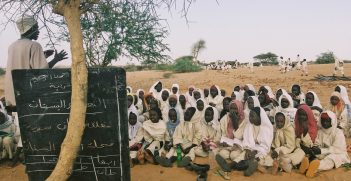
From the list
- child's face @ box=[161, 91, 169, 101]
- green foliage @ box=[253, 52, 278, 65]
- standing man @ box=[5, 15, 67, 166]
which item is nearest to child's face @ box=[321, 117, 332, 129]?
standing man @ box=[5, 15, 67, 166]

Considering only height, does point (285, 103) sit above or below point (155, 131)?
above

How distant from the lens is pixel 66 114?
3.95 metres

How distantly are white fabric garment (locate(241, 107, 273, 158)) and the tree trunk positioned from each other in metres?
3.67

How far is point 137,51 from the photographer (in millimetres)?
12828

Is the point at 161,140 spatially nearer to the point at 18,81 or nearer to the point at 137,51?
the point at 18,81

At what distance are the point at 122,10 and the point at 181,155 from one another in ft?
10.9

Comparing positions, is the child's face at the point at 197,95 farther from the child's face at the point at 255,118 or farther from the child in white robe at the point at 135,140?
the child's face at the point at 255,118

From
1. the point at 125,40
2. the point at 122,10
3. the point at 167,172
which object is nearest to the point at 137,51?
the point at 125,40

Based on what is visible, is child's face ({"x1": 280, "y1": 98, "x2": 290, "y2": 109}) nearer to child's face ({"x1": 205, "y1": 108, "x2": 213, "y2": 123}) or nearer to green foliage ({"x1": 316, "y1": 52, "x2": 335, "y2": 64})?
child's face ({"x1": 205, "y1": 108, "x2": 213, "y2": 123})

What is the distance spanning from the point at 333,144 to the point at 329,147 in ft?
0.26

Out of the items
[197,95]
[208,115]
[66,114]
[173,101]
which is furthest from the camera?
[197,95]

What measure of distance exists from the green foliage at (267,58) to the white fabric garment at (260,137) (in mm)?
53301

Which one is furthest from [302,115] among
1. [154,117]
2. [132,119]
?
[132,119]

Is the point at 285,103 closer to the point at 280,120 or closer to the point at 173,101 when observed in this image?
the point at 280,120
